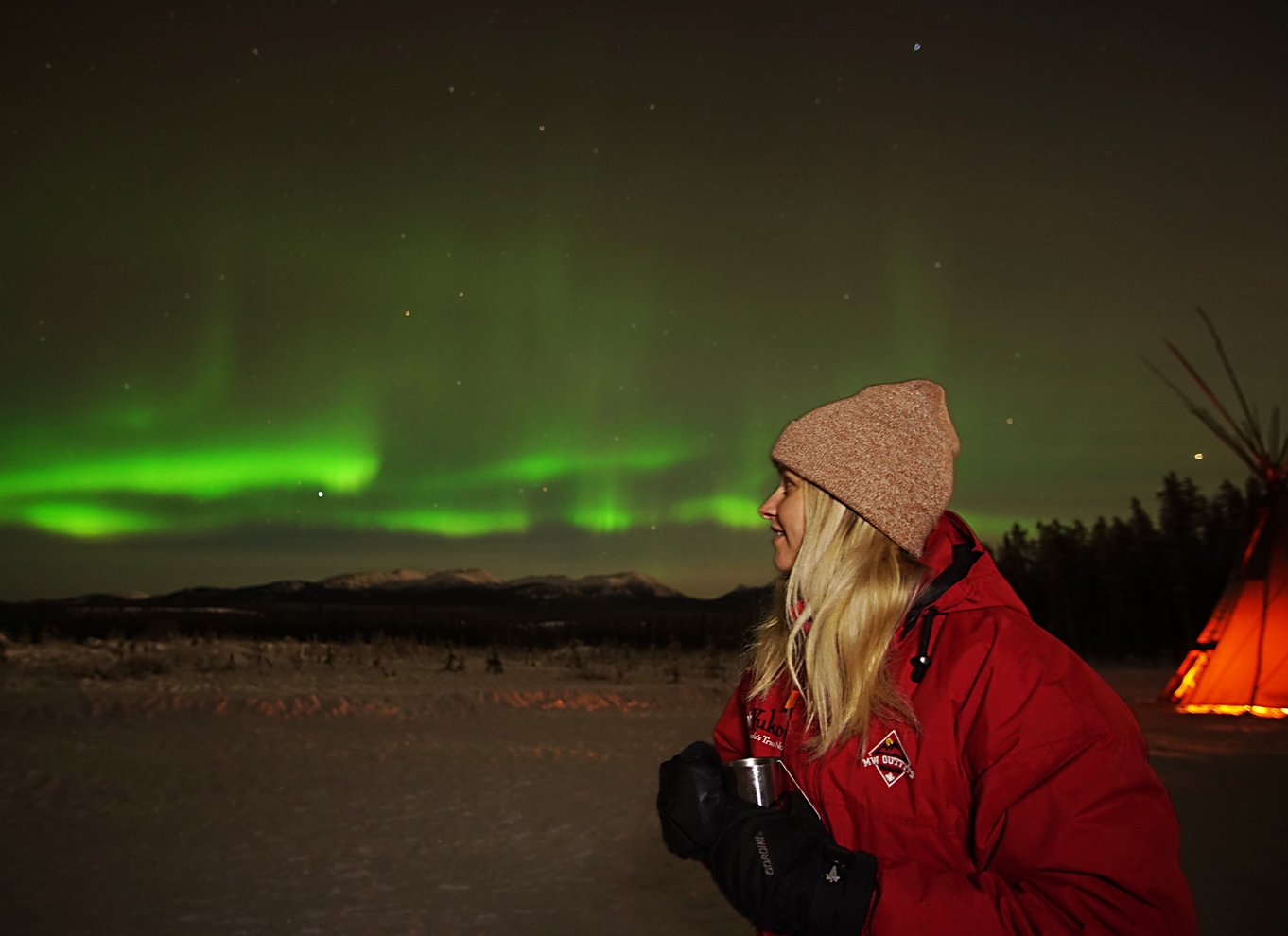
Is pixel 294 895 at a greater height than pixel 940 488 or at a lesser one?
lesser

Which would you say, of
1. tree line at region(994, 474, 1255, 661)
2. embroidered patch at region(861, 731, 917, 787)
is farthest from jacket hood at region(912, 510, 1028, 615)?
tree line at region(994, 474, 1255, 661)

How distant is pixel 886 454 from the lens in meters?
1.69

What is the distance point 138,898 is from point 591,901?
7.16ft

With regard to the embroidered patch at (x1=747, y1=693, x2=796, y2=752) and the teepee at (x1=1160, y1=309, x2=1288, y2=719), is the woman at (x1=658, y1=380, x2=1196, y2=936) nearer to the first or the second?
the embroidered patch at (x1=747, y1=693, x2=796, y2=752)

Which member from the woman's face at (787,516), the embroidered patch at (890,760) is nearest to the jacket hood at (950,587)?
the embroidered patch at (890,760)

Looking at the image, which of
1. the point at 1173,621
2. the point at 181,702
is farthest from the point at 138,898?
the point at 1173,621

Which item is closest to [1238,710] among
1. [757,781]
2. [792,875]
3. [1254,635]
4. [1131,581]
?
[1254,635]

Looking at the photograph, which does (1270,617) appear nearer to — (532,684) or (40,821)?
(532,684)

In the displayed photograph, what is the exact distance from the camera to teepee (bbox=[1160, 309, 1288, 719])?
1022 cm

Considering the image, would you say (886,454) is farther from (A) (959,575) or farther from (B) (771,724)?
(B) (771,724)

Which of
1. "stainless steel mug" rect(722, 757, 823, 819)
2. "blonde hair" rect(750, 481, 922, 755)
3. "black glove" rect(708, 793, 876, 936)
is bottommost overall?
"black glove" rect(708, 793, 876, 936)

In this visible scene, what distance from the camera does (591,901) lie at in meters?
4.57

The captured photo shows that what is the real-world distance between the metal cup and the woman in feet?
0.10

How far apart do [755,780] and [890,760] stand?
0.24m
